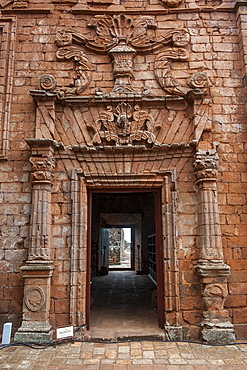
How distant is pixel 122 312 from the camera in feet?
18.4

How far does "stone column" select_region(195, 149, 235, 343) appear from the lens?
4289mm

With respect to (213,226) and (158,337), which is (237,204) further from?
(158,337)

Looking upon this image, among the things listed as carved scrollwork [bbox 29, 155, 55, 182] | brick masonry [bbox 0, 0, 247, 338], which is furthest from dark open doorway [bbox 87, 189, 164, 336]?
carved scrollwork [bbox 29, 155, 55, 182]

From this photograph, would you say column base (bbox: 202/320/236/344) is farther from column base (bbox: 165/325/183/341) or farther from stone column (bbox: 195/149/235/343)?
column base (bbox: 165/325/183/341)

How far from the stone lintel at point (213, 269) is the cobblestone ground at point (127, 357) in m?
0.99

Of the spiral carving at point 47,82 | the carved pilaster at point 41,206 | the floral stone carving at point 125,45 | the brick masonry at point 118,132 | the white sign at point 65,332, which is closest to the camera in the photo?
the white sign at point 65,332

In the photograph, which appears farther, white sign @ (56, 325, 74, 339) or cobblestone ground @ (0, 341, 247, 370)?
white sign @ (56, 325, 74, 339)

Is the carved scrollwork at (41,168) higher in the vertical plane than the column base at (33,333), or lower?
higher

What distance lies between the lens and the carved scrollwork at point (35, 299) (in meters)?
4.38

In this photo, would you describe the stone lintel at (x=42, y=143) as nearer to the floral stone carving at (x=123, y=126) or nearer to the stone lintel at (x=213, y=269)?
the floral stone carving at (x=123, y=126)

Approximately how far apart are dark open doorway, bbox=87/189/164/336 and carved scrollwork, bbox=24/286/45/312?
779 millimetres

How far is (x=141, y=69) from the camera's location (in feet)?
17.4

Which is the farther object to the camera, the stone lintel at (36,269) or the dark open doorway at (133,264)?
the dark open doorway at (133,264)

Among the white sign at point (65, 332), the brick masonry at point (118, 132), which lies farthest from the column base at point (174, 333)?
the white sign at point (65, 332)
